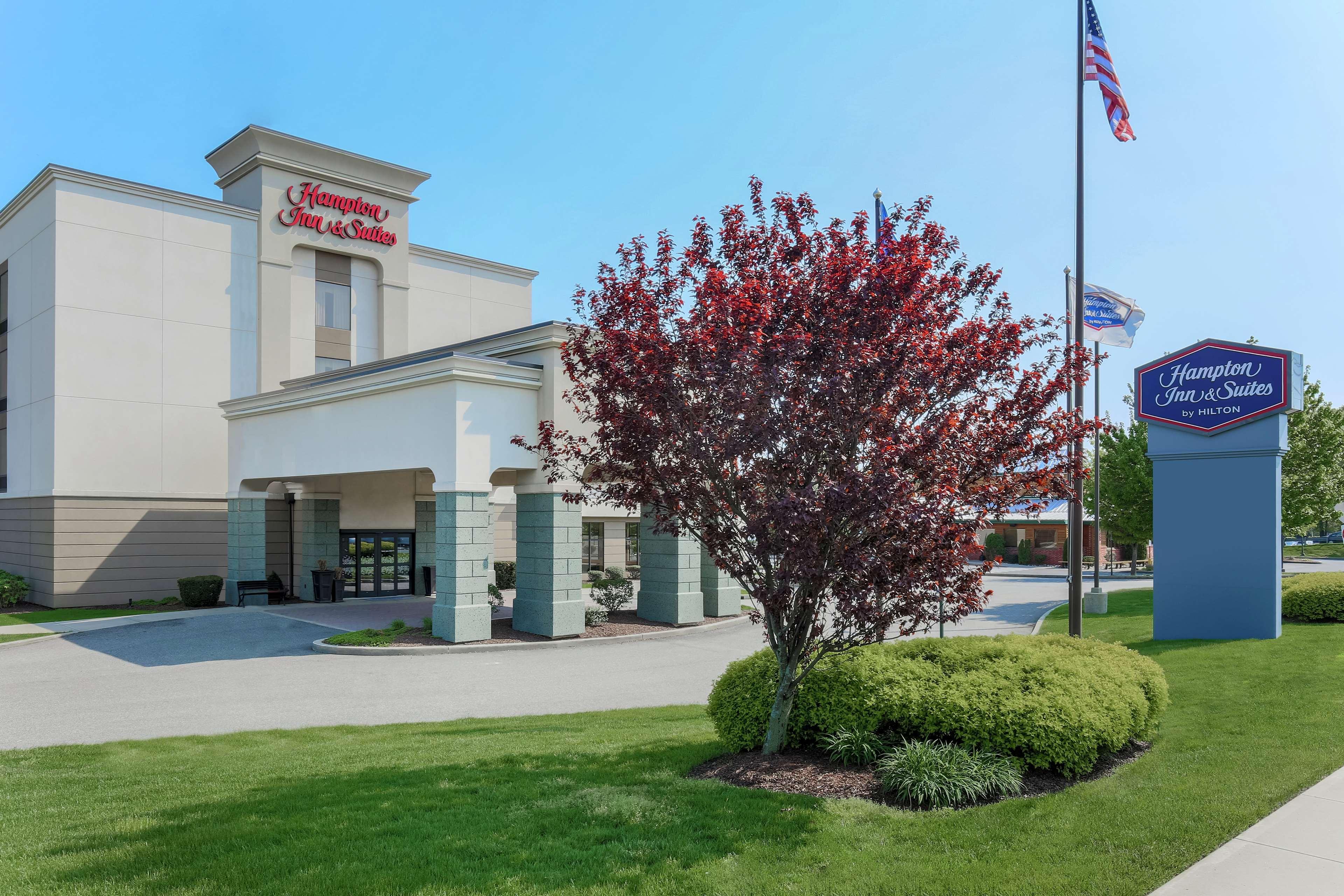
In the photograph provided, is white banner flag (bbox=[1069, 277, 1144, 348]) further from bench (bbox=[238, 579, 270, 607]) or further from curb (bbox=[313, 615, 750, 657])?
bench (bbox=[238, 579, 270, 607])

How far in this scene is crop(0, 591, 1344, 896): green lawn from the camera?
552 cm

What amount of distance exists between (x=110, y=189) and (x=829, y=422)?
95.6ft

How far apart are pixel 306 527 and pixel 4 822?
2248 cm

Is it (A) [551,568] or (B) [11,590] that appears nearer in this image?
(A) [551,568]

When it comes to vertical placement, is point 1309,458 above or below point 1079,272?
below

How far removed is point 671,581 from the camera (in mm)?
22594

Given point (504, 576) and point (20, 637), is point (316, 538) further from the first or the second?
point (20, 637)

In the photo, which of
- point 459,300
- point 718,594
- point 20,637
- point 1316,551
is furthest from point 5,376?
point 1316,551

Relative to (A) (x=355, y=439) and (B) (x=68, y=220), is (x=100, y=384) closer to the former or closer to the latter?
(B) (x=68, y=220)

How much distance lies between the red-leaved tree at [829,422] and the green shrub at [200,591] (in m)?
22.5

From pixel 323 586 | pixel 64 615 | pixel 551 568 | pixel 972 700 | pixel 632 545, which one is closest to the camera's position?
pixel 972 700

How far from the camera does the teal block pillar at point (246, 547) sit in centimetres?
2627

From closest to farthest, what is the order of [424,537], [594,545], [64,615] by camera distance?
[64,615] → [424,537] → [594,545]

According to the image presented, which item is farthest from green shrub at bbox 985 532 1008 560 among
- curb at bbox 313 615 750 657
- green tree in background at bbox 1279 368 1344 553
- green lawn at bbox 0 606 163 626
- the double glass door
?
green lawn at bbox 0 606 163 626
